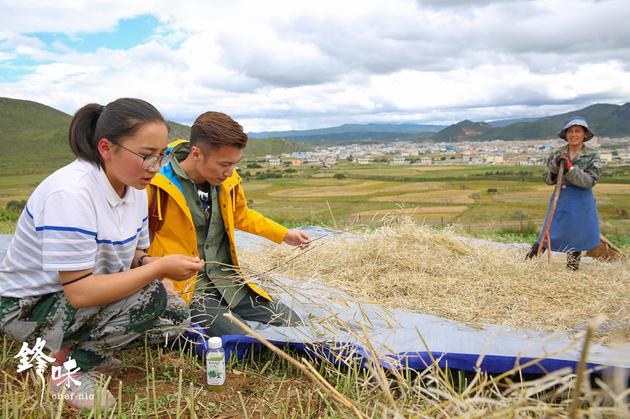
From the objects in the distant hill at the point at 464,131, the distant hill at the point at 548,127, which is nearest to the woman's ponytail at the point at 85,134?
the distant hill at the point at 548,127

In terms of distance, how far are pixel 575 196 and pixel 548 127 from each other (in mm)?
45320

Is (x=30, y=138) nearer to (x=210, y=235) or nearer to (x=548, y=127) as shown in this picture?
(x=210, y=235)

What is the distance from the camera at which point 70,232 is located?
1729mm

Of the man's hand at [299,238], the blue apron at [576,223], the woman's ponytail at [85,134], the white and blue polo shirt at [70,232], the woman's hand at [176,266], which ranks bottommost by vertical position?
the blue apron at [576,223]

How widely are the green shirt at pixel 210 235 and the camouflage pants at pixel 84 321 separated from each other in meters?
0.59

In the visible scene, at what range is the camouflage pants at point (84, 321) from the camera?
1897mm

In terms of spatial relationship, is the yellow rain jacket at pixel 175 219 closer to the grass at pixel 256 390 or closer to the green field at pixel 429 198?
the grass at pixel 256 390

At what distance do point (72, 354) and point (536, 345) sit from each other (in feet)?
6.73

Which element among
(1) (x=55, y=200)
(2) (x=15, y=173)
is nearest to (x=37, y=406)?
(1) (x=55, y=200)

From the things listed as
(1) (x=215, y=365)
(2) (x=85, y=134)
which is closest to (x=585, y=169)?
(1) (x=215, y=365)

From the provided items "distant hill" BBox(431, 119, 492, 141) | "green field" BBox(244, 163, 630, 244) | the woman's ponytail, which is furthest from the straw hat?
"distant hill" BBox(431, 119, 492, 141)

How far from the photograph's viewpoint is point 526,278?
361cm

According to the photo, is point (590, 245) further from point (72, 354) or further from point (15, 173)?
point (15, 173)

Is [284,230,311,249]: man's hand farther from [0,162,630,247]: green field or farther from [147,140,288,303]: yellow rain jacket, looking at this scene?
[0,162,630,247]: green field
